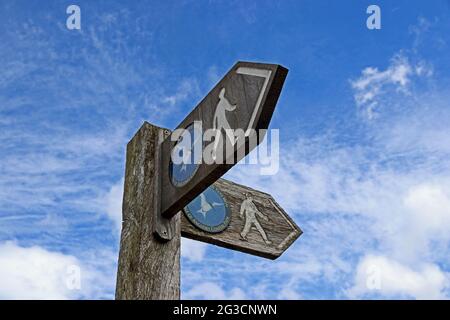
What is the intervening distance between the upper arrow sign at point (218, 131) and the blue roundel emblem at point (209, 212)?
0.54ft

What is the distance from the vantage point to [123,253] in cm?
192

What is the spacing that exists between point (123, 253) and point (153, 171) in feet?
1.01

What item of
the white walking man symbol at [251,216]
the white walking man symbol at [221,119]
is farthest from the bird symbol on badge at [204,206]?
the white walking man symbol at [221,119]

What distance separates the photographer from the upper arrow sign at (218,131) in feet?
5.07

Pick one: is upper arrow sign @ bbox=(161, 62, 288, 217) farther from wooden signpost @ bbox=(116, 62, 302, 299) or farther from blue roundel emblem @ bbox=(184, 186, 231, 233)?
blue roundel emblem @ bbox=(184, 186, 231, 233)

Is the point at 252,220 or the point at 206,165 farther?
the point at 252,220

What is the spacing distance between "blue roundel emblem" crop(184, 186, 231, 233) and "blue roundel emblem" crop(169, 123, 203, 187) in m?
0.20

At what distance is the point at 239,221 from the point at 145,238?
1.48 ft

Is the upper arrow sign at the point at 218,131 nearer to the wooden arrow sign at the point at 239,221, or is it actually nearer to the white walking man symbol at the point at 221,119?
the white walking man symbol at the point at 221,119

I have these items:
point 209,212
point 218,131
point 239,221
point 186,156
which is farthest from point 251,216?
point 218,131

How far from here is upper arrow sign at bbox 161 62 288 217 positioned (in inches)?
60.8

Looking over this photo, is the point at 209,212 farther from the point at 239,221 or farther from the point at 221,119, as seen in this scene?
the point at 221,119
